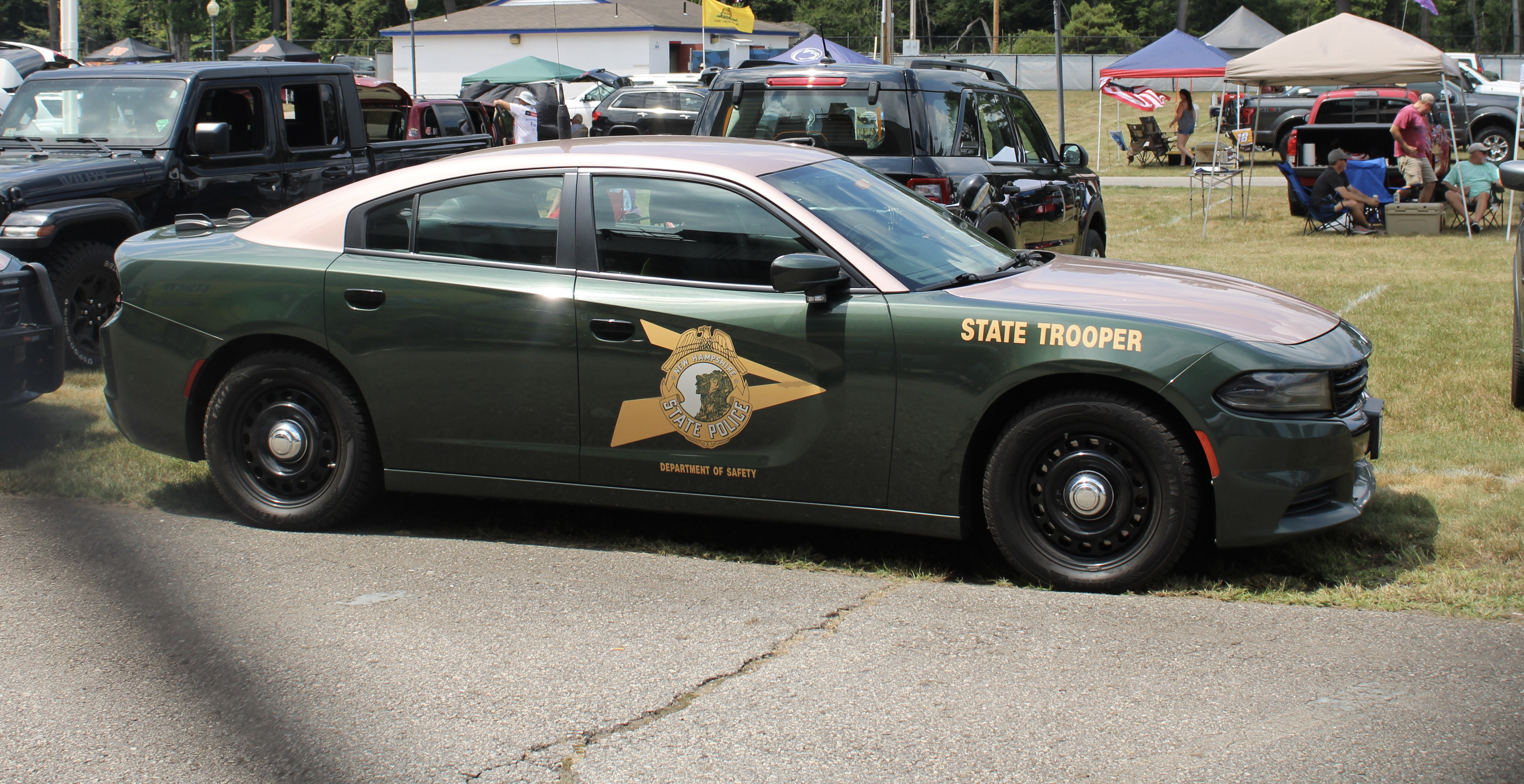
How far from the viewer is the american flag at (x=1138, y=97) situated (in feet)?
81.5

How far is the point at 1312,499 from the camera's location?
435cm

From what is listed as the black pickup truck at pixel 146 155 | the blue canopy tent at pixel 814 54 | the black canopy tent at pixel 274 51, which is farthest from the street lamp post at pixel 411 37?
the black pickup truck at pixel 146 155

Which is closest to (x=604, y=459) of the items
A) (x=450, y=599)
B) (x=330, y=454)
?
(x=450, y=599)

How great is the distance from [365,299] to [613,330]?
39.6 inches

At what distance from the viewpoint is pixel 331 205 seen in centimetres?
527

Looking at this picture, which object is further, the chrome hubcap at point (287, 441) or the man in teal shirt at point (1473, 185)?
the man in teal shirt at point (1473, 185)

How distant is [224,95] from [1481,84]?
25.0m

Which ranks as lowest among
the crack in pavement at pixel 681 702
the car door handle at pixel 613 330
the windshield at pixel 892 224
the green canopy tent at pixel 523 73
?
the crack in pavement at pixel 681 702

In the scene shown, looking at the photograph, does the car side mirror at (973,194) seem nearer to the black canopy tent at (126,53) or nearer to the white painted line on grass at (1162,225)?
the white painted line on grass at (1162,225)

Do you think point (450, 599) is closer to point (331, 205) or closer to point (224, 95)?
point (331, 205)

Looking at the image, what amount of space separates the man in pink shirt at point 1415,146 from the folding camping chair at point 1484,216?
14.6 inches

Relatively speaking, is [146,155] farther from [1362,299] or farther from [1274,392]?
[1362,299]

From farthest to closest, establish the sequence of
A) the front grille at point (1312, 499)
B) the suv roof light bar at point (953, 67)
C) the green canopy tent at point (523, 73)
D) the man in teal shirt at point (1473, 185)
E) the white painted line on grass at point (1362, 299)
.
Result: the green canopy tent at point (523, 73), the man in teal shirt at point (1473, 185), the white painted line on grass at point (1362, 299), the suv roof light bar at point (953, 67), the front grille at point (1312, 499)

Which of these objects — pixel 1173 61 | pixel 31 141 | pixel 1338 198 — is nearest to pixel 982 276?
pixel 31 141
